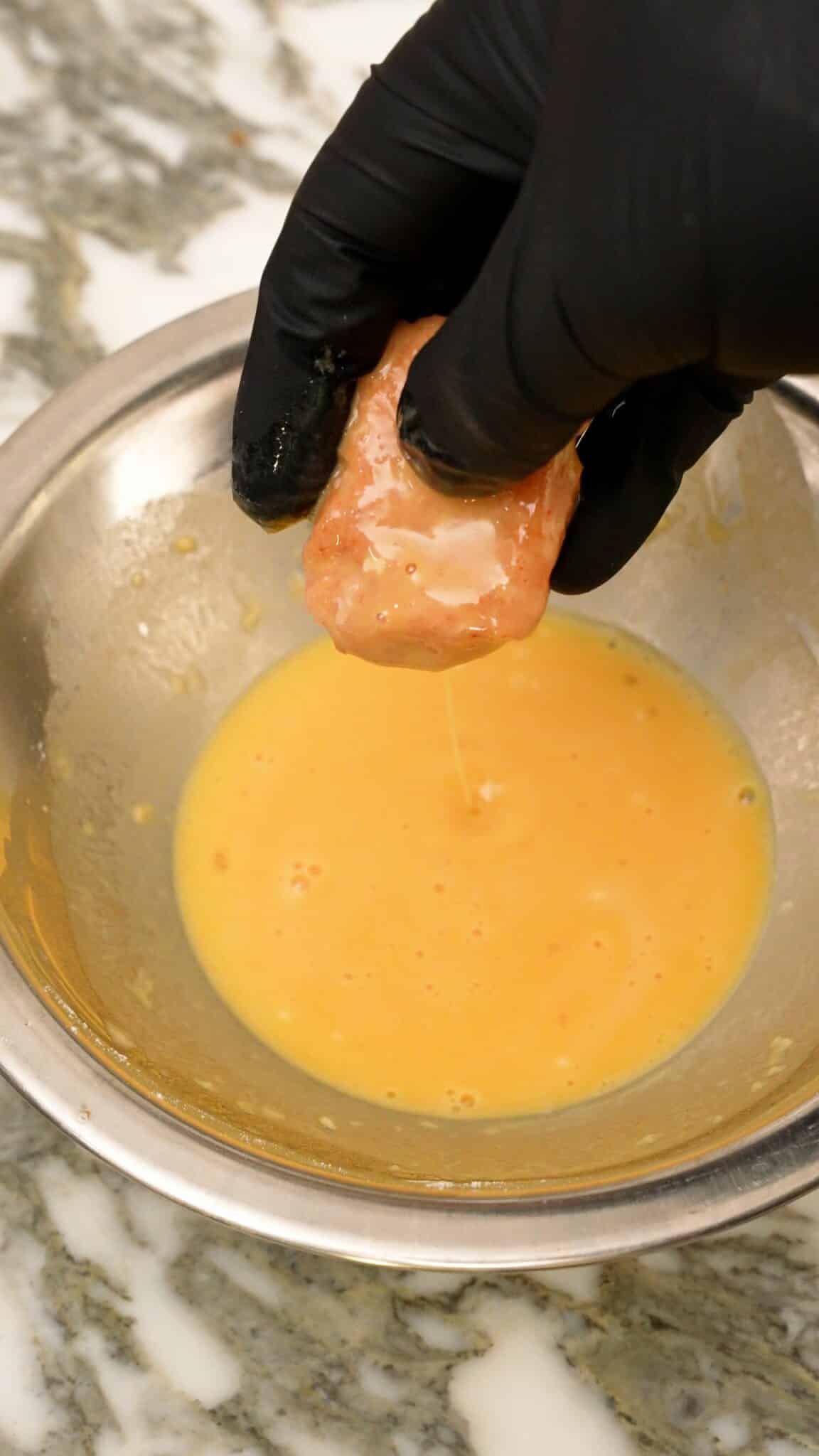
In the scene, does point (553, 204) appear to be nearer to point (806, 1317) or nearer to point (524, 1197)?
point (524, 1197)

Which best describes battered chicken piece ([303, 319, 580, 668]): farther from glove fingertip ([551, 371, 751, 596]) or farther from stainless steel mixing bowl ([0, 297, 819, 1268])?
stainless steel mixing bowl ([0, 297, 819, 1268])

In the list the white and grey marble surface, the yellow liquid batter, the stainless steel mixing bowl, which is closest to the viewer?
the stainless steel mixing bowl

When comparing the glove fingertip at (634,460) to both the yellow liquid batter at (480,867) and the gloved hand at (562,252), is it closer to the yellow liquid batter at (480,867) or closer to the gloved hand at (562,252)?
the gloved hand at (562,252)

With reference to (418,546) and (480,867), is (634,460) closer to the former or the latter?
(418,546)

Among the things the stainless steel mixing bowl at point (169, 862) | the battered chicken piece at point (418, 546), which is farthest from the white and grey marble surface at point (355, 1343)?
the battered chicken piece at point (418, 546)

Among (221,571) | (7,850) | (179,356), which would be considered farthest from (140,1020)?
(179,356)

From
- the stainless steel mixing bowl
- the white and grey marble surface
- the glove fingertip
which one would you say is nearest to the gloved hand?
the glove fingertip
